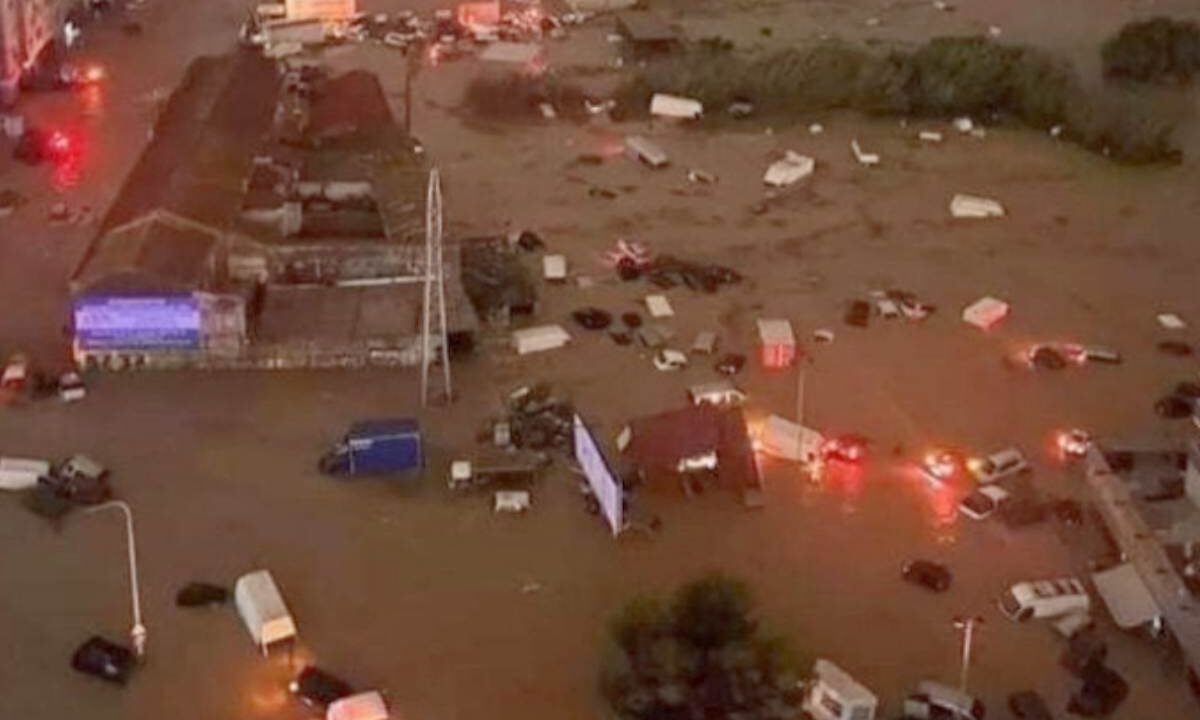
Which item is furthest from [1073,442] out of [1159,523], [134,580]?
[134,580]

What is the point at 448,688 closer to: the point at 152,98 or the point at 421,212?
the point at 421,212

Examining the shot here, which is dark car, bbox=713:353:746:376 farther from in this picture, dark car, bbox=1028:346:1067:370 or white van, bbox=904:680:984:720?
white van, bbox=904:680:984:720

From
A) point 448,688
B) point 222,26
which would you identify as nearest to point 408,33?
point 222,26

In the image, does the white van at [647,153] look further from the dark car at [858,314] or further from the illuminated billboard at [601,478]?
the illuminated billboard at [601,478]

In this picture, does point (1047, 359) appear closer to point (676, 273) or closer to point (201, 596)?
point (676, 273)

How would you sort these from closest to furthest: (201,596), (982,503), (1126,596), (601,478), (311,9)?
1. (201,596)
2. (1126,596)
3. (601,478)
4. (982,503)
5. (311,9)

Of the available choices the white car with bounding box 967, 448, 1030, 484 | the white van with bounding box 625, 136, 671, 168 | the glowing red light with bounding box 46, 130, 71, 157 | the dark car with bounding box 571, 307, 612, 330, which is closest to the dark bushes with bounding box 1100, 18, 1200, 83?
the white van with bounding box 625, 136, 671, 168

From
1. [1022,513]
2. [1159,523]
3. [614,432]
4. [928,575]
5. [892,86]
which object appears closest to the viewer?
[928,575]
